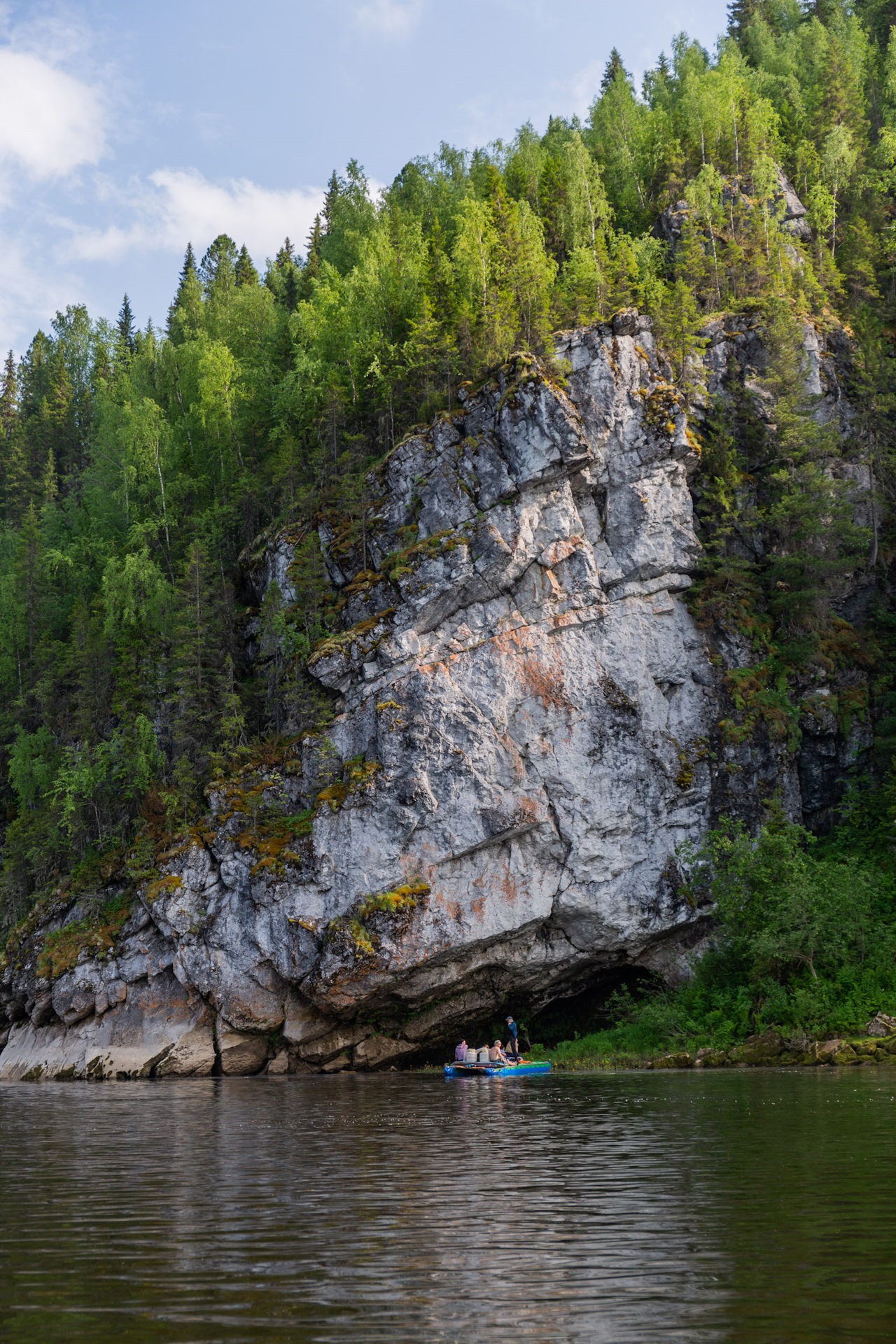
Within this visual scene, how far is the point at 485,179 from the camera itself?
215ft

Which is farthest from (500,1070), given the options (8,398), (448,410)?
(8,398)

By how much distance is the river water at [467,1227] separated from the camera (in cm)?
783

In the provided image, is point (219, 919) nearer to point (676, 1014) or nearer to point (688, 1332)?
point (676, 1014)

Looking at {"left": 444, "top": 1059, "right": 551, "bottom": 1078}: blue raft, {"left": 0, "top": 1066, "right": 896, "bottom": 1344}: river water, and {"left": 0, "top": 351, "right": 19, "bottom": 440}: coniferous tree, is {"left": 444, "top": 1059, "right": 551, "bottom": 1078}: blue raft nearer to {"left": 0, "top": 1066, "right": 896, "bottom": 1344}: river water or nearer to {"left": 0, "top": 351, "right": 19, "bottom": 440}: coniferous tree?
{"left": 0, "top": 1066, "right": 896, "bottom": 1344}: river water

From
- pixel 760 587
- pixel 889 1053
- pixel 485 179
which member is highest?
pixel 485 179

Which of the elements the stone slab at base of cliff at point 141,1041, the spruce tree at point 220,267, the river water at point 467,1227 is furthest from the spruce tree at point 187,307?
the river water at point 467,1227

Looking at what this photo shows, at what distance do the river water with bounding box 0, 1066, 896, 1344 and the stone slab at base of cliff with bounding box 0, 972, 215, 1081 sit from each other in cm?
1857

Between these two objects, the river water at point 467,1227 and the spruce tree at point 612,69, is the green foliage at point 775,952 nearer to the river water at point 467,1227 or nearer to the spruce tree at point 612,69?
the river water at point 467,1227

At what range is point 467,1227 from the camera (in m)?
11.2

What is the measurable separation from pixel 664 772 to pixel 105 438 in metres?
43.0

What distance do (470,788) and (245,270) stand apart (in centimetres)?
7553

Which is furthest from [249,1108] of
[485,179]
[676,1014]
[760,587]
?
[485,179]

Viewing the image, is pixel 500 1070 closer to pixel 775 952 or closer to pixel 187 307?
pixel 775 952

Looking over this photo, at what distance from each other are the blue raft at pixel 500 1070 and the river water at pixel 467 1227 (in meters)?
14.0
